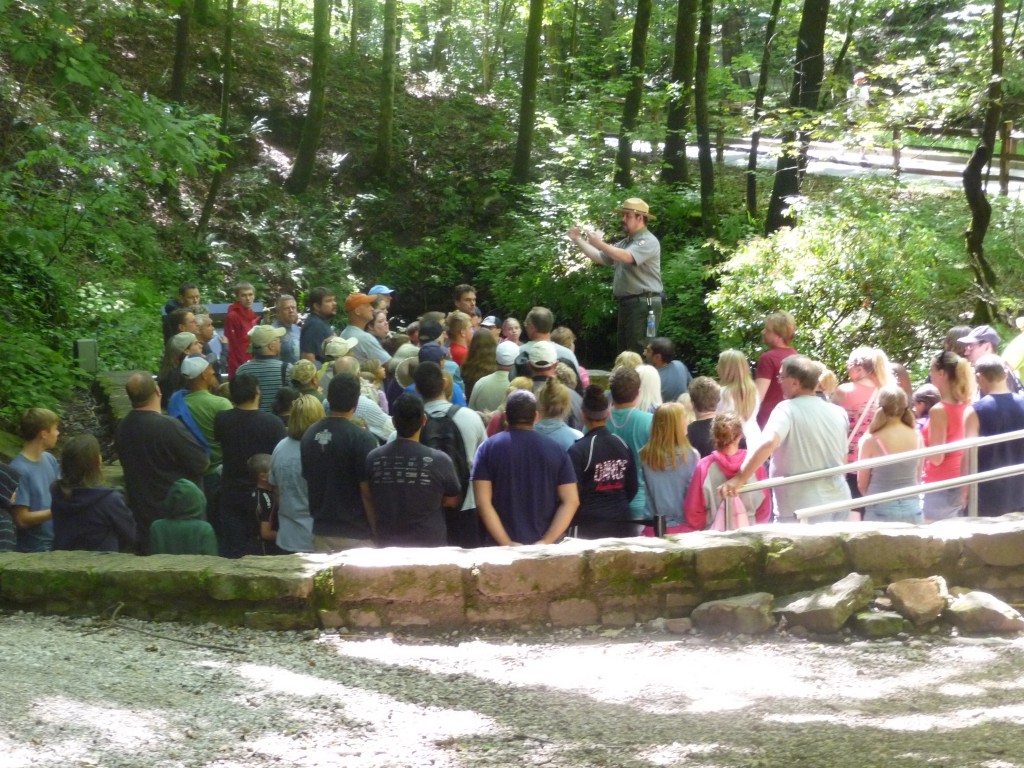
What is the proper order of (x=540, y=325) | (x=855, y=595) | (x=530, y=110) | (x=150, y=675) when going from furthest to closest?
1. (x=530, y=110)
2. (x=540, y=325)
3. (x=855, y=595)
4. (x=150, y=675)

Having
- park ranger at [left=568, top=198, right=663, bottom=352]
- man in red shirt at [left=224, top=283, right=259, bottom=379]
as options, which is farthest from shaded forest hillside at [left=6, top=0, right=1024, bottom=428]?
park ranger at [left=568, top=198, right=663, bottom=352]

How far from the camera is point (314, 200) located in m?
24.8

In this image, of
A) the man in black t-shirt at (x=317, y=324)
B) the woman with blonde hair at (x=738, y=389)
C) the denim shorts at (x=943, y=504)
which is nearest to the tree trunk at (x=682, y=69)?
the man in black t-shirt at (x=317, y=324)

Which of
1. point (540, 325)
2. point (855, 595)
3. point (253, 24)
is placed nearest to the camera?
point (855, 595)

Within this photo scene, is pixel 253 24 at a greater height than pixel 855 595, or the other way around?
pixel 253 24

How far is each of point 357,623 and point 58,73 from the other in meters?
6.08

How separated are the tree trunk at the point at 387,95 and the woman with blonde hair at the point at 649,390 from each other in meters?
19.1

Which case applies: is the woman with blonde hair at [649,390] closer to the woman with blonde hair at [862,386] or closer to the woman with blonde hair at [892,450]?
the woman with blonde hair at [862,386]

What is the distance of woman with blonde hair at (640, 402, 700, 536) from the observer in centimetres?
659

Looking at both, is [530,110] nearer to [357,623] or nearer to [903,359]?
[903,359]

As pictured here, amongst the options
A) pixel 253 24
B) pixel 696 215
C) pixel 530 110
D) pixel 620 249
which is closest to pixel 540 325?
pixel 620 249

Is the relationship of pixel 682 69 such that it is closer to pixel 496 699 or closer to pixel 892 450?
pixel 892 450

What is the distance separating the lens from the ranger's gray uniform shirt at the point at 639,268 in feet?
35.6

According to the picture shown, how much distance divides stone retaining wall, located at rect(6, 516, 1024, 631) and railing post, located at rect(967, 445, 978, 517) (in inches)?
22.1
